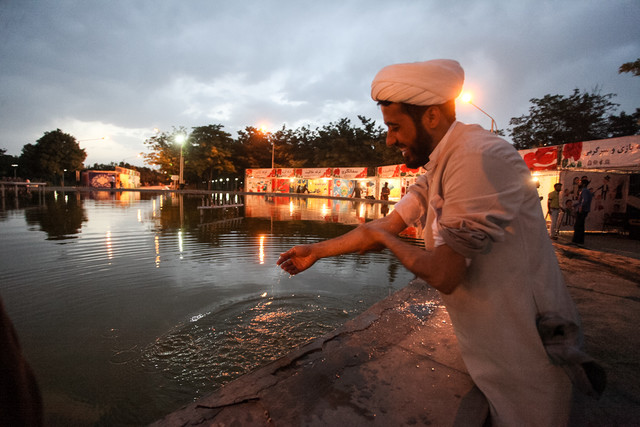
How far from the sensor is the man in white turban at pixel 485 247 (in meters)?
0.97

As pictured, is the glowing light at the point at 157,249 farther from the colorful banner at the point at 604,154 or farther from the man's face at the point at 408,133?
the colorful banner at the point at 604,154

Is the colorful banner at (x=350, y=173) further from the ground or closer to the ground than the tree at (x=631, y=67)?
closer to the ground

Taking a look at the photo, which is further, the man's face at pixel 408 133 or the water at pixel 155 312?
the water at pixel 155 312

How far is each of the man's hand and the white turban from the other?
785 millimetres

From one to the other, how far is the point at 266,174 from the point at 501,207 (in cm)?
4483

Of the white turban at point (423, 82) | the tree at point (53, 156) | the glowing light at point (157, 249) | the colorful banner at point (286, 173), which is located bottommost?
the glowing light at point (157, 249)

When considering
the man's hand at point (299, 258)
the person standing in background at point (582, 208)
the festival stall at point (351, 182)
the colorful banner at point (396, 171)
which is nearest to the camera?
the man's hand at point (299, 258)


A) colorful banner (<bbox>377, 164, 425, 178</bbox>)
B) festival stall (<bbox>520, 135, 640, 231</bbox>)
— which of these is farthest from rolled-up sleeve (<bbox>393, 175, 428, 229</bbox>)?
colorful banner (<bbox>377, 164, 425, 178</bbox>)

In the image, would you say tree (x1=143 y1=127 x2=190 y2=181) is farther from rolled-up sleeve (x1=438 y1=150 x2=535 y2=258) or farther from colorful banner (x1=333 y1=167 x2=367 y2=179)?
rolled-up sleeve (x1=438 y1=150 x2=535 y2=258)

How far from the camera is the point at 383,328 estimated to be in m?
2.68

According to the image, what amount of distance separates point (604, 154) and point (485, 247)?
12.7m

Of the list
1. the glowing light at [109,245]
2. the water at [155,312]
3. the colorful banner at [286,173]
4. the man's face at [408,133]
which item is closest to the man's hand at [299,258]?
the man's face at [408,133]

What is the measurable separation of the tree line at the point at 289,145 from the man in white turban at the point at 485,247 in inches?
1340

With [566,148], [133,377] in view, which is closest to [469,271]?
[133,377]
